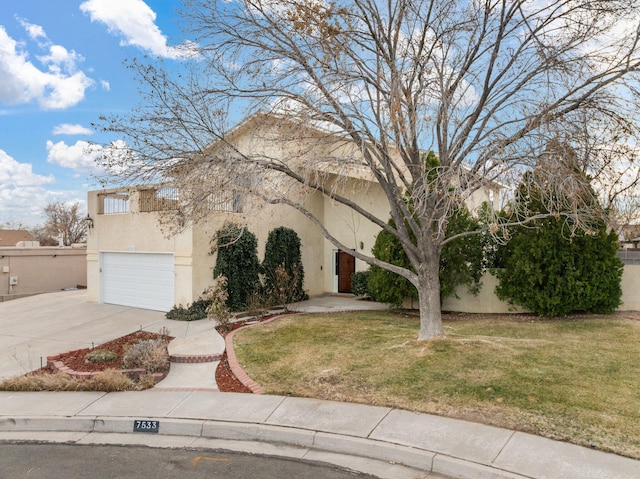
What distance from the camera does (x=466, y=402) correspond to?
5898mm

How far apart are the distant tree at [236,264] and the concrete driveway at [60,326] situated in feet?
5.37

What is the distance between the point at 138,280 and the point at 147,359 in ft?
24.5

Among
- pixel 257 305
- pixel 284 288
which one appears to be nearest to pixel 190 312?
pixel 257 305

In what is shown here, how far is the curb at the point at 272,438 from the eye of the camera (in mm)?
4492

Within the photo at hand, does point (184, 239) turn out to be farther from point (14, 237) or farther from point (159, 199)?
point (14, 237)

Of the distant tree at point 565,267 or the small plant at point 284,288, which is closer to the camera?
the distant tree at point 565,267

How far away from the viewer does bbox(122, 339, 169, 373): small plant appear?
7844 millimetres

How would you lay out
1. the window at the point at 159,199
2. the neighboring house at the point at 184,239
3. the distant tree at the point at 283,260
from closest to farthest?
the window at the point at 159,199, the neighboring house at the point at 184,239, the distant tree at the point at 283,260

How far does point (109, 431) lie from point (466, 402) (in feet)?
15.9

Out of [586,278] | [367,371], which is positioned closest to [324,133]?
[367,371]

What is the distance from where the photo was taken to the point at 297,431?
5.36 meters

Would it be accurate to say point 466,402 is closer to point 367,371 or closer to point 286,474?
point 367,371

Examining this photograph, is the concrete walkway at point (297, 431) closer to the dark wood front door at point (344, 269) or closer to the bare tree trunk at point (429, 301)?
the bare tree trunk at point (429, 301)

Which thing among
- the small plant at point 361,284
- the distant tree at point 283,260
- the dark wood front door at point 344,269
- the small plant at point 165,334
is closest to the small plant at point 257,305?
the distant tree at point 283,260
